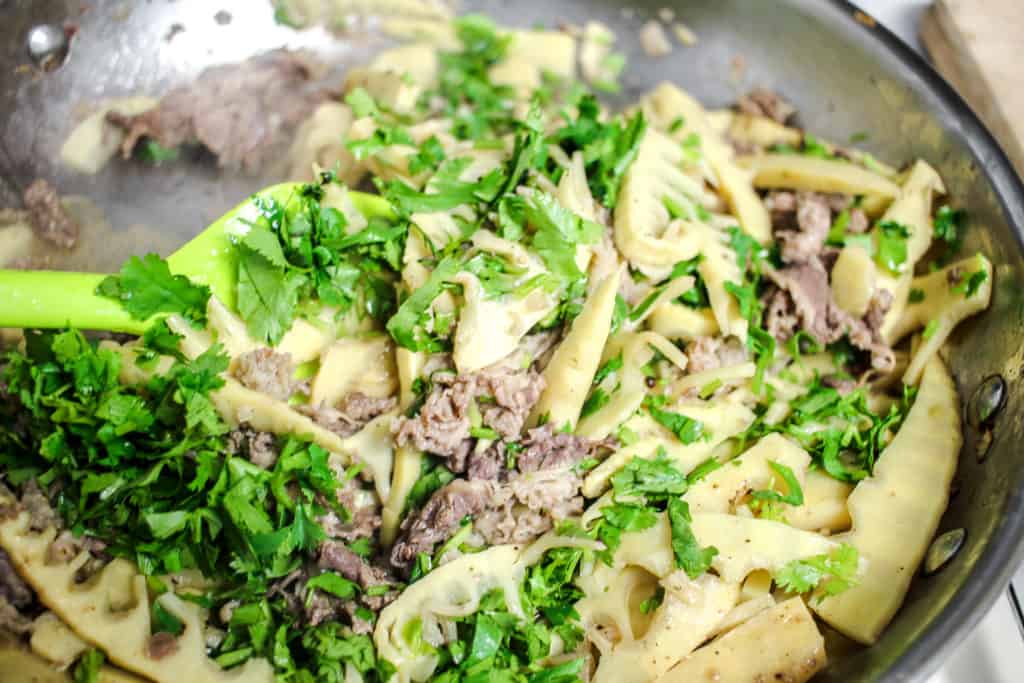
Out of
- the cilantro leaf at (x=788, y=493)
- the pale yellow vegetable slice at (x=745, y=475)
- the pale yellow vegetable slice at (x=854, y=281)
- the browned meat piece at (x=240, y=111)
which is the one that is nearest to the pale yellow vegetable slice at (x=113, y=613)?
the pale yellow vegetable slice at (x=745, y=475)

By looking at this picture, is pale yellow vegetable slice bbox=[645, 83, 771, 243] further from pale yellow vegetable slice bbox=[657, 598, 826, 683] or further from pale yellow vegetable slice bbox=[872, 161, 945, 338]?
pale yellow vegetable slice bbox=[657, 598, 826, 683]

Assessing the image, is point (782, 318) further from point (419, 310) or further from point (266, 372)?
point (266, 372)

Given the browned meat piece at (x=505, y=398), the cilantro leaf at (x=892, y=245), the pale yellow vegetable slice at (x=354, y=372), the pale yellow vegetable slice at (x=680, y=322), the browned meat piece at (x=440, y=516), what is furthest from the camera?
the cilantro leaf at (x=892, y=245)

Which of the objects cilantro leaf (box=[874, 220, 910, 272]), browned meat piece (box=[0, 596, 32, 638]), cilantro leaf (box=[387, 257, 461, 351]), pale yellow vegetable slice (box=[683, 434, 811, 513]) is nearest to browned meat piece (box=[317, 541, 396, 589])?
cilantro leaf (box=[387, 257, 461, 351])

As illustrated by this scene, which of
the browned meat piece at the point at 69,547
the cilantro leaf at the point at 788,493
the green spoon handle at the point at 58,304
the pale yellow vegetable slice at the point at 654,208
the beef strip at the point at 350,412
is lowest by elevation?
the browned meat piece at the point at 69,547

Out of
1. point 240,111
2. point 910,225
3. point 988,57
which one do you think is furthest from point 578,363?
point 988,57

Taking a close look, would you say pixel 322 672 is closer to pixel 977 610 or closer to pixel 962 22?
pixel 977 610

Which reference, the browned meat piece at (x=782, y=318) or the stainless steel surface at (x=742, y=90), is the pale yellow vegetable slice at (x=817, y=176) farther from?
the browned meat piece at (x=782, y=318)
